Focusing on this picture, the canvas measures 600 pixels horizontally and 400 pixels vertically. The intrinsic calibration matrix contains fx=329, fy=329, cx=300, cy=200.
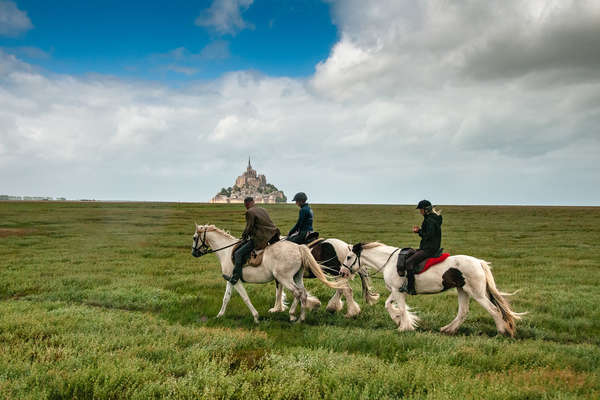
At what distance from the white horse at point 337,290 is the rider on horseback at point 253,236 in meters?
1.41

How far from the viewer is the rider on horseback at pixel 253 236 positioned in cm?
822

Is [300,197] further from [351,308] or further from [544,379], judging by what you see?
[544,379]

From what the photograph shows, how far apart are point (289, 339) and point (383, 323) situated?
→ 8.65ft

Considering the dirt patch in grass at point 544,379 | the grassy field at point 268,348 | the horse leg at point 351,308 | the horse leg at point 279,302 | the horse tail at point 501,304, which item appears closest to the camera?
the grassy field at point 268,348

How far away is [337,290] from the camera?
9102 millimetres

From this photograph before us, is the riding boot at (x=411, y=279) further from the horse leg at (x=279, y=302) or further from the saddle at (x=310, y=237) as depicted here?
the horse leg at (x=279, y=302)

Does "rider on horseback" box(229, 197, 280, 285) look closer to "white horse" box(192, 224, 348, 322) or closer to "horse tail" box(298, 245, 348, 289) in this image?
"white horse" box(192, 224, 348, 322)

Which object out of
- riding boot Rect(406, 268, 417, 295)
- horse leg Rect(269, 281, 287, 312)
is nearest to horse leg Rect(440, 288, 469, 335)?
riding boot Rect(406, 268, 417, 295)

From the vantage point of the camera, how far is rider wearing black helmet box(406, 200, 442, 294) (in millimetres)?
7352

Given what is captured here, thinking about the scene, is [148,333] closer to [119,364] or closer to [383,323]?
[119,364]

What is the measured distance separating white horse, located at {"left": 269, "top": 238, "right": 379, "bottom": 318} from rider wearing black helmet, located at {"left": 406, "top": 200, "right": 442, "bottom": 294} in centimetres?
166

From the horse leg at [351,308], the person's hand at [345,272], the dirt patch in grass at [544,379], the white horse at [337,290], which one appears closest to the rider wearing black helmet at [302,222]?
the white horse at [337,290]


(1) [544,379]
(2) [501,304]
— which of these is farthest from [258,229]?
(1) [544,379]

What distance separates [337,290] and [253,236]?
9.31 ft
